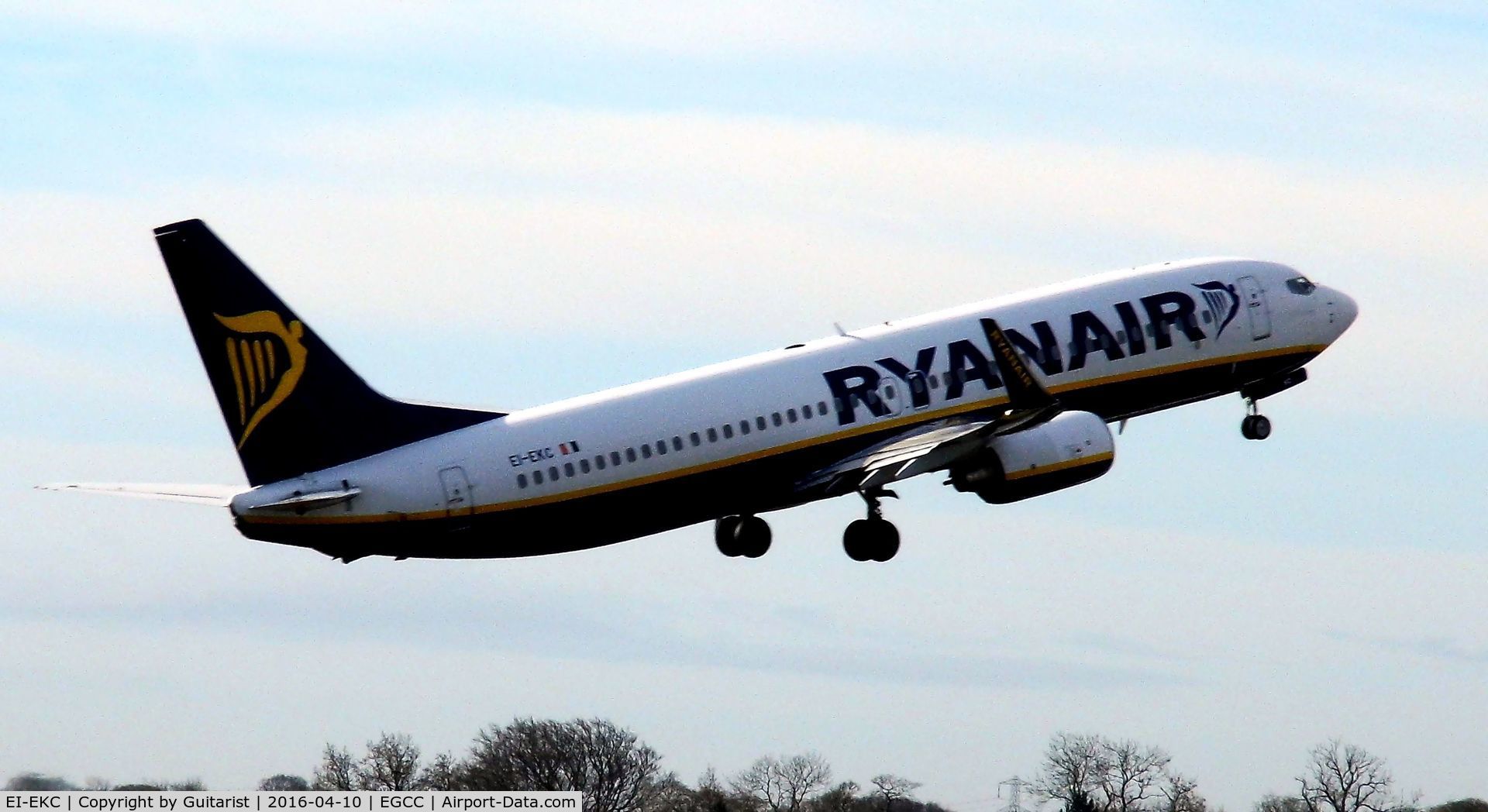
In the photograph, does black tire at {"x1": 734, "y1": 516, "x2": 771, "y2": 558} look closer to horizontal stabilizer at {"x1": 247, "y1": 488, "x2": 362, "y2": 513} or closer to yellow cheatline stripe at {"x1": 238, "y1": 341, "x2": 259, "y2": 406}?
horizontal stabilizer at {"x1": 247, "y1": 488, "x2": 362, "y2": 513}

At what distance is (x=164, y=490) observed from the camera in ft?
232

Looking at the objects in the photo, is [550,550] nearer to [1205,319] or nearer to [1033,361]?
[1033,361]

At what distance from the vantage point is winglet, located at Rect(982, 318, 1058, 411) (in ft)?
241

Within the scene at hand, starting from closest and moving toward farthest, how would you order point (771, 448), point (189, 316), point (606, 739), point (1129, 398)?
point (189, 316)
point (771, 448)
point (1129, 398)
point (606, 739)

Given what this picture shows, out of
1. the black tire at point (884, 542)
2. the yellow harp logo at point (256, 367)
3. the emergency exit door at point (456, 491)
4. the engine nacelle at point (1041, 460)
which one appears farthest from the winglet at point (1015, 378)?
the yellow harp logo at point (256, 367)

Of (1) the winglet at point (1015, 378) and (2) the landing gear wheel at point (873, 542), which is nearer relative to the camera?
(1) the winglet at point (1015, 378)

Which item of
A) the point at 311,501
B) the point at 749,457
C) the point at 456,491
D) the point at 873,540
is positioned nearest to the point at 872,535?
the point at 873,540

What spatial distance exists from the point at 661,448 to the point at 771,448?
3.39 meters

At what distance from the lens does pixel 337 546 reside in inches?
2758

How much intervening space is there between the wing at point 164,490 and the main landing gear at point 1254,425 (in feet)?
102

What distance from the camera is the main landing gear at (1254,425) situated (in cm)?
8531

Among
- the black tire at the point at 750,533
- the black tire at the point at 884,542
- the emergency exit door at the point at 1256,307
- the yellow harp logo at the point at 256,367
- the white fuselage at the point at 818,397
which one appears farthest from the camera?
the emergency exit door at the point at 1256,307

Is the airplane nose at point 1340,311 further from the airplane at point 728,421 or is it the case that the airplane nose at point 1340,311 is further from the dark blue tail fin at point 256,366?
the dark blue tail fin at point 256,366

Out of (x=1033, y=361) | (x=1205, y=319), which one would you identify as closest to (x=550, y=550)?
(x=1033, y=361)
